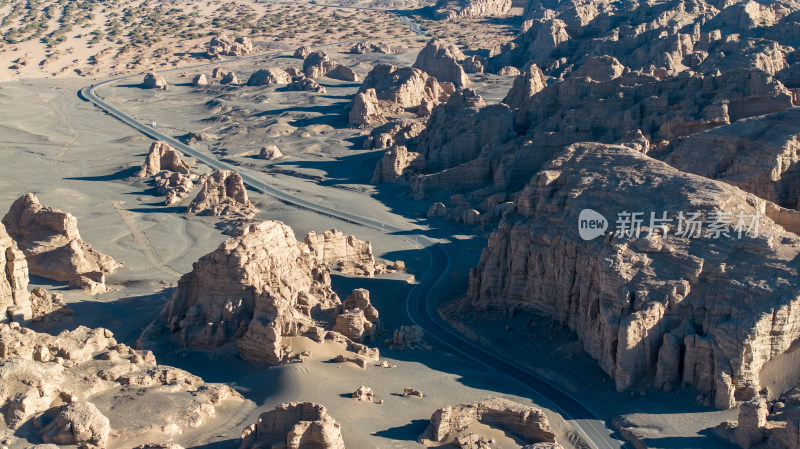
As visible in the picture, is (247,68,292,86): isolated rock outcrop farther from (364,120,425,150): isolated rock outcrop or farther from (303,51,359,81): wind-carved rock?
(364,120,425,150): isolated rock outcrop

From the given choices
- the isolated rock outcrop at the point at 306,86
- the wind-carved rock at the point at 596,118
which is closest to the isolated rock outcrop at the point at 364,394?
the wind-carved rock at the point at 596,118

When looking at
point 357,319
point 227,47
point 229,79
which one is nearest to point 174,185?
point 357,319

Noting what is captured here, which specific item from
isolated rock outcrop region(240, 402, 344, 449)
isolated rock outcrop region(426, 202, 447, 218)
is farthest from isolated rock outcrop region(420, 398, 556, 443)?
isolated rock outcrop region(426, 202, 447, 218)

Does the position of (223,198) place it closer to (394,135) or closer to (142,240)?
(142,240)

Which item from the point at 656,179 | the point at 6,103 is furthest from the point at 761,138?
the point at 6,103

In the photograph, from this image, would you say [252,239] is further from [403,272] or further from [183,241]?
[183,241]
